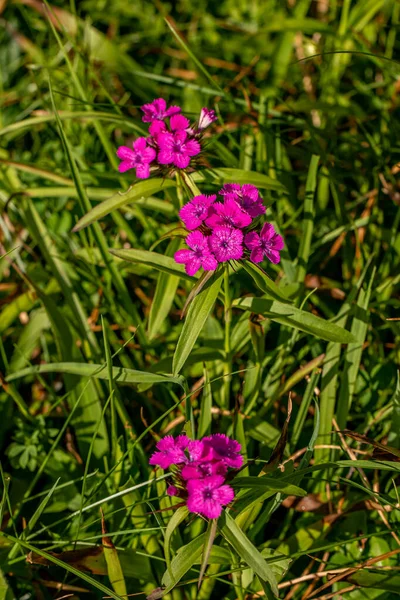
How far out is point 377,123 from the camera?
3.20 meters

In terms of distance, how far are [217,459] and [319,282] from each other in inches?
52.4

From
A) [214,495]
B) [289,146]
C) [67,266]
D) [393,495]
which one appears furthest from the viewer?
[289,146]

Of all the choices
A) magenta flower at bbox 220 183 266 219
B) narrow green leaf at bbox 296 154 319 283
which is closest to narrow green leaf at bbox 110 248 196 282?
magenta flower at bbox 220 183 266 219

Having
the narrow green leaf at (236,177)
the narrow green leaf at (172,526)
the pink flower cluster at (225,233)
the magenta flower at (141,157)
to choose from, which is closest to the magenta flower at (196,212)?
the pink flower cluster at (225,233)

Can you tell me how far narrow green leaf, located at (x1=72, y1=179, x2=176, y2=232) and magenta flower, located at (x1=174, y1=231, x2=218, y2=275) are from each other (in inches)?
17.8

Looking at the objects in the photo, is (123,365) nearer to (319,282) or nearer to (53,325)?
(53,325)

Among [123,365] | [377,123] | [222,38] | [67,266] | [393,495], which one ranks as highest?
[222,38]

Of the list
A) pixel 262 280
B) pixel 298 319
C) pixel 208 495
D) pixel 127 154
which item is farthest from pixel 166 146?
pixel 208 495

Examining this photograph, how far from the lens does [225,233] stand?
5.55ft

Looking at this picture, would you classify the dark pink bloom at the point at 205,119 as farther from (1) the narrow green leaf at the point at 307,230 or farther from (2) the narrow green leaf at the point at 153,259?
(1) the narrow green leaf at the point at 307,230

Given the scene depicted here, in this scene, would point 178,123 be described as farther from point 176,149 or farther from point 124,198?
point 124,198

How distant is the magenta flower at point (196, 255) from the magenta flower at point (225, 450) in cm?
45

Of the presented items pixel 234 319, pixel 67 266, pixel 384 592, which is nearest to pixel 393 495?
pixel 384 592

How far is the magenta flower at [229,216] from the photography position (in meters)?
1.71
